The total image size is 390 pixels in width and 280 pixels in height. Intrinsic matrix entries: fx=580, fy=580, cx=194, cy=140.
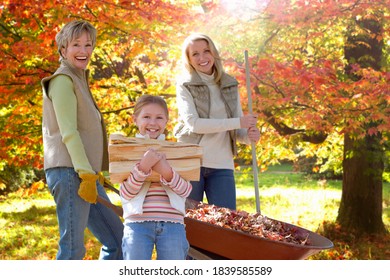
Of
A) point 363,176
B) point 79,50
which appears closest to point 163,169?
point 79,50

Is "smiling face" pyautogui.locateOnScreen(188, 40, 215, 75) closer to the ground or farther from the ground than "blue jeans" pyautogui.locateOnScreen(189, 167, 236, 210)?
farther from the ground

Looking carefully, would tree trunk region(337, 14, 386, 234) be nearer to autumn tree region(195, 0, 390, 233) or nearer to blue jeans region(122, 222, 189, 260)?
autumn tree region(195, 0, 390, 233)

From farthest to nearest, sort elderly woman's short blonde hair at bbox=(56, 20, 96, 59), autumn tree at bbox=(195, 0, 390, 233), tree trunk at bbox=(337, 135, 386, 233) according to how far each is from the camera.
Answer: tree trunk at bbox=(337, 135, 386, 233) → autumn tree at bbox=(195, 0, 390, 233) → elderly woman's short blonde hair at bbox=(56, 20, 96, 59)

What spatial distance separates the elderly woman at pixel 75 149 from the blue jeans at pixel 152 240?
Answer: 1.33 ft

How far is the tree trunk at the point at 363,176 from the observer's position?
7910mm

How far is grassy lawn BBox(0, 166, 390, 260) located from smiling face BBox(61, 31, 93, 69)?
4.76m

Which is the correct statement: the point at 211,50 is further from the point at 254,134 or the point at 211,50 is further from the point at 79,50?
the point at 79,50

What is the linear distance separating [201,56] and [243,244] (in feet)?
4.44

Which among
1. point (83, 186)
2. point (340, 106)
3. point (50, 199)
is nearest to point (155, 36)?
point (340, 106)

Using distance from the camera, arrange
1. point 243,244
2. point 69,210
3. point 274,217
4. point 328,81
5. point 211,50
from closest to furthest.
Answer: point 243,244 < point 69,210 < point 211,50 < point 328,81 < point 274,217

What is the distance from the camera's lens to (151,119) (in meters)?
2.68

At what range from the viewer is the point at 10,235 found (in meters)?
9.00

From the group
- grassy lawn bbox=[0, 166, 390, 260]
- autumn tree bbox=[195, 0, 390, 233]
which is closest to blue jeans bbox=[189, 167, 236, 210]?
autumn tree bbox=[195, 0, 390, 233]

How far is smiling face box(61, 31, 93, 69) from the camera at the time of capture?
305 centimetres
